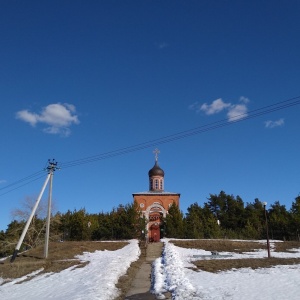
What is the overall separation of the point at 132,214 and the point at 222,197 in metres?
24.5

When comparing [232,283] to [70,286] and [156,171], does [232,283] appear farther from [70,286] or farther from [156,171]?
[156,171]

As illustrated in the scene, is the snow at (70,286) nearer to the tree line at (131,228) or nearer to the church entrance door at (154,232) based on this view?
the tree line at (131,228)

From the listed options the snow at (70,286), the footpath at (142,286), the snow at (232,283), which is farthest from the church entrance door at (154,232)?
the snow at (232,283)

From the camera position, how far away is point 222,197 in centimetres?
6675

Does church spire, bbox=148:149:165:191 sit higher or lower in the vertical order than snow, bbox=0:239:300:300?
higher

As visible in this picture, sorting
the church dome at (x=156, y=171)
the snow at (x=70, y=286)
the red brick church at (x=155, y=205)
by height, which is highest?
the church dome at (x=156, y=171)

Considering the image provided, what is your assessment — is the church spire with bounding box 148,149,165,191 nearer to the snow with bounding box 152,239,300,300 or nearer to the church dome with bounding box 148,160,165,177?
the church dome with bounding box 148,160,165,177

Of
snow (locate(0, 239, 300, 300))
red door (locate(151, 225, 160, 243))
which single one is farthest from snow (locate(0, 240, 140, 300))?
red door (locate(151, 225, 160, 243))

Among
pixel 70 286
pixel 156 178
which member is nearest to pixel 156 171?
pixel 156 178

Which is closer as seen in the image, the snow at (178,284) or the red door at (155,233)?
the snow at (178,284)

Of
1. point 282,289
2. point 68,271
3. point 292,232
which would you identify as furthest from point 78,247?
point 292,232

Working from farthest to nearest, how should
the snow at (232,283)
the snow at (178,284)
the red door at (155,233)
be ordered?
the red door at (155,233), the snow at (178,284), the snow at (232,283)

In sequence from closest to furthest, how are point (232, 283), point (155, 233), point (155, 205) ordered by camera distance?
point (232, 283), point (155, 233), point (155, 205)

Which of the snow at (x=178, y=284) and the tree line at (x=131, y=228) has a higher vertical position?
the tree line at (x=131, y=228)
